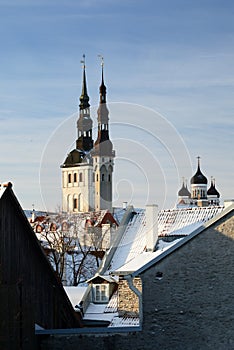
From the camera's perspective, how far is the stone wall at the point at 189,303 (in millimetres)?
20984

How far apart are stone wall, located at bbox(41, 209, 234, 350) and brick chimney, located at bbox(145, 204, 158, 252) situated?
839 centimetres

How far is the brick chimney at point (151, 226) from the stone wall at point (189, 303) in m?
8.39

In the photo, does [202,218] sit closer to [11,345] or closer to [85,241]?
[11,345]

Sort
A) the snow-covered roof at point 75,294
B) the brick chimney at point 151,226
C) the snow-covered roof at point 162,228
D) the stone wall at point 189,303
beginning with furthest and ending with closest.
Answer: the snow-covered roof at point 75,294 < the snow-covered roof at point 162,228 < the brick chimney at point 151,226 < the stone wall at point 189,303

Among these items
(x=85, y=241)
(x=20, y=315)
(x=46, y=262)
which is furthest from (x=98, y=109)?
(x=20, y=315)

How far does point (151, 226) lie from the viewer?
104 feet

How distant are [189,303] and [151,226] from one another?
1024 centimetres

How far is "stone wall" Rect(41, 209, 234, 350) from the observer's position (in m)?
21.0

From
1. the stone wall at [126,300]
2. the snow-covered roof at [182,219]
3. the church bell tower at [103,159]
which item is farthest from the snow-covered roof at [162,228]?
the church bell tower at [103,159]

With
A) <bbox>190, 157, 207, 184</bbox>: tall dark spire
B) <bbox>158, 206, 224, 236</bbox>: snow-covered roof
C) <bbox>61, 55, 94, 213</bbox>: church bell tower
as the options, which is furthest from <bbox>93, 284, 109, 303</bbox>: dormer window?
<bbox>190, 157, 207, 184</bbox>: tall dark spire

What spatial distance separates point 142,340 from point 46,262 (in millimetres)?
3929

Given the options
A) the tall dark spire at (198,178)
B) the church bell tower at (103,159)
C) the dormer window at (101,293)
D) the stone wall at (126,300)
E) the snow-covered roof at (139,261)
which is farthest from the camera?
the tall dark spire at (198,178)

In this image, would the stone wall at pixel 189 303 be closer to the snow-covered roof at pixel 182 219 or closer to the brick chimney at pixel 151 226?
the brick chimney at pixel 151 226

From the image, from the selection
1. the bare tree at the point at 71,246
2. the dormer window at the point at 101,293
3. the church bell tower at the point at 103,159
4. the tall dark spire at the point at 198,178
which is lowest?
the dormer window at the point at 101,293
